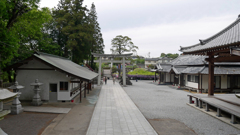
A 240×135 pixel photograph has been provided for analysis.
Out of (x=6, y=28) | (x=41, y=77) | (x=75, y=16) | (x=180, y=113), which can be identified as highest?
(x=75, y=16)

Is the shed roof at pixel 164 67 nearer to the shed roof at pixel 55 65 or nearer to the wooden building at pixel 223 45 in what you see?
the wooden building at pixel 223 45

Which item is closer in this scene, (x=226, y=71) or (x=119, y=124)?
(x=119, y=124)

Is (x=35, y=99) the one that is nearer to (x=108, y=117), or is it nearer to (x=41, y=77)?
(x=41, y=77)

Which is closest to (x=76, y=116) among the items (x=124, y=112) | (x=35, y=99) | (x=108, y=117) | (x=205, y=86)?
(x=108, y=117)

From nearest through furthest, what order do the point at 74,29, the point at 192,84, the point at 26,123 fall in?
1. the point at 26,123
2. the point at 192,84
3. the point at 74,29

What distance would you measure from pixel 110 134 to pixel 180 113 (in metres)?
Result: 5.33

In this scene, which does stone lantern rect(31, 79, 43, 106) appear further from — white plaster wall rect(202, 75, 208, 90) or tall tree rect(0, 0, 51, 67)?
white plaster wall rect(202, 75, 208, 90)

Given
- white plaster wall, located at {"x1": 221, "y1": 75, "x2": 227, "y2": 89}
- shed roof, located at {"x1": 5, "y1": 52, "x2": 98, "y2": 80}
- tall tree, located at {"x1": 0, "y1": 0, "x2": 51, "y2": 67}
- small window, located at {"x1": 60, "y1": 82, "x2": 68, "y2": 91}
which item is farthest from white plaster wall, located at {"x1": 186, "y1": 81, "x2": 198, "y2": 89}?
tall tree, located at {"x1": 0, "y1": 0, "x2": 51, "y2": 67}

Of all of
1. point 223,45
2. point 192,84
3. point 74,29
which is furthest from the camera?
point 74,29

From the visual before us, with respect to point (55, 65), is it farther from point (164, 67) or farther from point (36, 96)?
point (164, 67)

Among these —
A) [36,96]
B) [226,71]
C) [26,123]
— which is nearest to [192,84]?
[226,71]

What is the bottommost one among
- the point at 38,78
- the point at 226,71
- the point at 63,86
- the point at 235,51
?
the point at 63,86

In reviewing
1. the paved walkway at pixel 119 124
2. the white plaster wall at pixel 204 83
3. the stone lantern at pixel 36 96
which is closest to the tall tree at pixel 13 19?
the stone lantern at pixel 36 96

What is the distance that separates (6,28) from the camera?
1138 centimetres
